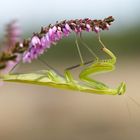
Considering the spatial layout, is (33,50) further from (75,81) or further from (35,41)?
(75,81)

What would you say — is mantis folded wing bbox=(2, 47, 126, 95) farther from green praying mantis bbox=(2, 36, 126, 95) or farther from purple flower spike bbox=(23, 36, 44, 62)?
purple flower spike bbox=(23, 36, 44, 62)


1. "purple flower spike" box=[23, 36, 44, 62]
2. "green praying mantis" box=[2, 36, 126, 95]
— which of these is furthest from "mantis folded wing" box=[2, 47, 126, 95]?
"purple flower spike" box=[23, 36, 44, 62]

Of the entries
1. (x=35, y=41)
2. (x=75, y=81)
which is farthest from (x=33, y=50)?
(x=75, y=81)

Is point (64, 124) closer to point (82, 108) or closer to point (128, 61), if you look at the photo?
point (82, 108)

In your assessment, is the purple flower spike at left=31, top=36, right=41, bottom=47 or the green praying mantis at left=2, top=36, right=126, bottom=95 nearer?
the purple flower spike at left=31, top=36, right=41, bottom=47

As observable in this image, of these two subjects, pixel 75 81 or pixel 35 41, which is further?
pixel 75 81

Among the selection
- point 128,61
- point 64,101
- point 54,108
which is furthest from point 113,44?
point 54,108

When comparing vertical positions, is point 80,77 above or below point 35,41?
below
